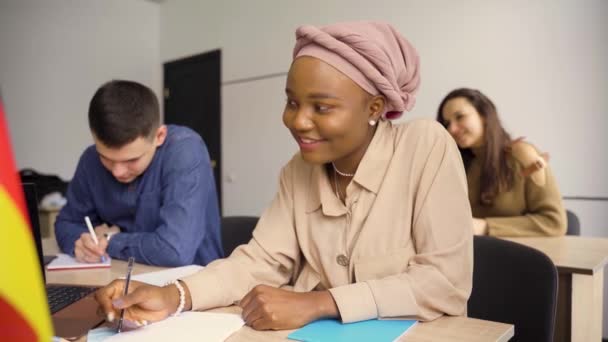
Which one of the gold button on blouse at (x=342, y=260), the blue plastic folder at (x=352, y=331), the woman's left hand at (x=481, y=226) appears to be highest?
the gold button on blouse at (x=342, y=260)

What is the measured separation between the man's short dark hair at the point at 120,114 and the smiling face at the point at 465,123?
65.9 inches

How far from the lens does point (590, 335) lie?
5.94ft

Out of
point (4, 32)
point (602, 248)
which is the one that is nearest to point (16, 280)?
point (602, 248)

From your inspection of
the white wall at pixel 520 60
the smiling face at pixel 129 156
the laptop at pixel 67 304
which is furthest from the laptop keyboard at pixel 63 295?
the white wall at pixel 520 60

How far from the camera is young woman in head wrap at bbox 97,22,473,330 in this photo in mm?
944

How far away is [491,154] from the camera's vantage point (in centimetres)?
264

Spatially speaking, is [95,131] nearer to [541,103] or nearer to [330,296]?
[330,296]

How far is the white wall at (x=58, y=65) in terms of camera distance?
481 cm

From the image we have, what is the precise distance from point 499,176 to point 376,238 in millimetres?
1743

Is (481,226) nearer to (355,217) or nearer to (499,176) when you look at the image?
(499,176)

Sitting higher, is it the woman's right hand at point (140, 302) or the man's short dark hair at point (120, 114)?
the man's short dark hair at point (120, 114)

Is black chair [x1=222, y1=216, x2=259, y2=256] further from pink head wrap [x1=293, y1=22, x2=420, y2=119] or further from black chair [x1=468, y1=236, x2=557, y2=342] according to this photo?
pink head wrap [x1=293, y1=22, x2=420, y2=119]

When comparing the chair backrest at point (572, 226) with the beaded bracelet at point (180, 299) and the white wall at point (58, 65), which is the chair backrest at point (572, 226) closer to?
the beaded bracelet at point (180, 299)

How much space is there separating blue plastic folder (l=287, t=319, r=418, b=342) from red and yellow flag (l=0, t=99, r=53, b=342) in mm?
577
